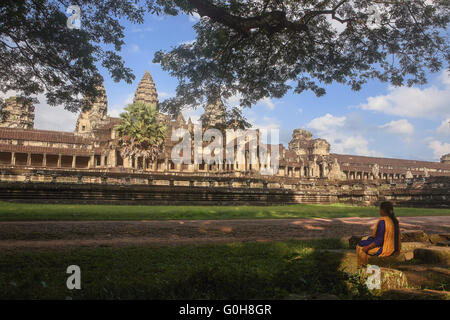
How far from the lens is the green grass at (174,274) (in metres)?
3.60

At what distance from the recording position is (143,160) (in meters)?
47.9

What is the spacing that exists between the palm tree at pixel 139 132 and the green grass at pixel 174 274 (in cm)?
3723

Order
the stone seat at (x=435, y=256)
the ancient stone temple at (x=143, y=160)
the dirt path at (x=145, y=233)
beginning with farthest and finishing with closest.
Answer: the ancient stone temple at (x=143, y=160)
the dirt path at (x=145, y=233)
the stone seat at (x=435, y=256)

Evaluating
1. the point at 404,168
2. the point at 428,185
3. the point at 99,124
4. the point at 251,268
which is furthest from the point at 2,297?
the point at 404,168

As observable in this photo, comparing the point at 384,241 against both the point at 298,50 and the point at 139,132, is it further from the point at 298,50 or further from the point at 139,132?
the point at 139,132

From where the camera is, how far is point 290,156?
74.5 m

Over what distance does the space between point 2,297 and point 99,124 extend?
218 ft

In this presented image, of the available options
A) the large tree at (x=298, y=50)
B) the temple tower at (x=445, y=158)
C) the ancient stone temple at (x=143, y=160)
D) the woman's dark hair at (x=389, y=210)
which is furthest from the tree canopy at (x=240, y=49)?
the temple tower at (x=445, y=158)

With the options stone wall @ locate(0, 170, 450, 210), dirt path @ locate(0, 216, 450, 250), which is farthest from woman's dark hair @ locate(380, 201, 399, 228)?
stone wall @ locate(0, 170, 450, 210)

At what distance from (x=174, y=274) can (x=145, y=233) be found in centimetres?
409

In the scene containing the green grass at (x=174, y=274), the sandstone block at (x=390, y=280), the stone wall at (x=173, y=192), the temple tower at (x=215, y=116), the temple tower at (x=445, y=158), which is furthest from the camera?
the temple tower at (x=445, y=158)

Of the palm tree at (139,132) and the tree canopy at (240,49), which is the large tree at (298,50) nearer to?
the tree canopy at (240,49)

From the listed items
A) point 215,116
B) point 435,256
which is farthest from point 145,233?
point 435,256
